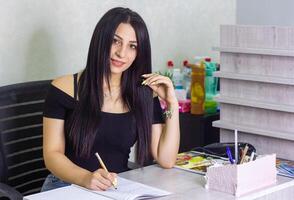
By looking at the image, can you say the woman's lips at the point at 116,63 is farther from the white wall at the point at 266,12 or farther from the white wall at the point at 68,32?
the white wall at the point at 266,12

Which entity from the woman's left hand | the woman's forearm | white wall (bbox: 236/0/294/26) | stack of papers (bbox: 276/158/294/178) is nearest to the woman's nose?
the woman's left hand

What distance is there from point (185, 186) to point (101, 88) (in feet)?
1.48

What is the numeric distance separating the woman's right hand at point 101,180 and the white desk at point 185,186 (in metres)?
0.04

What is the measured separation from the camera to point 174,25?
2.88 meters

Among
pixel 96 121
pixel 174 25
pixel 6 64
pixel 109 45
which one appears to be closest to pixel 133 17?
pixel 109 45

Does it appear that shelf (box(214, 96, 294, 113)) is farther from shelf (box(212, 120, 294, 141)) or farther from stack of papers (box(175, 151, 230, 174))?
stack of papers (box(175, 151, 230, 174))

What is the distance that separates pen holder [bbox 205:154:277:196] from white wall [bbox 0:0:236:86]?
102 cm

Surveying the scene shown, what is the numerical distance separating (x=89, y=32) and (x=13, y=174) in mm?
739

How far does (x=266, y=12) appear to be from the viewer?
3.21 m

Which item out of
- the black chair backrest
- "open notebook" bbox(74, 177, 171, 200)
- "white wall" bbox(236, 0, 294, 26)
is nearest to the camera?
"open notebook" bbox(74, 177, 171, 200)

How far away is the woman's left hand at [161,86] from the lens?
1.86 metres

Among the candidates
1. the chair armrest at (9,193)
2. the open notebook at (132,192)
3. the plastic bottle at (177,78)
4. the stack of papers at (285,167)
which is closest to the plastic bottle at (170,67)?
the plastic bottle at (177,78)

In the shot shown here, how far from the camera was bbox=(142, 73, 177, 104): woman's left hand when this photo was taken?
6.09 ft

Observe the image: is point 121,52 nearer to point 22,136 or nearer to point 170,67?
point 22,136
